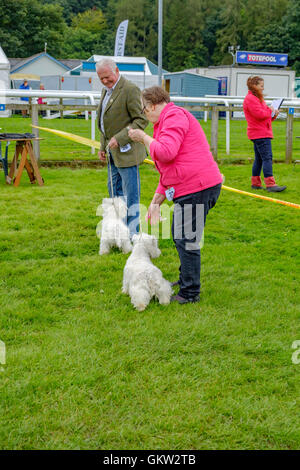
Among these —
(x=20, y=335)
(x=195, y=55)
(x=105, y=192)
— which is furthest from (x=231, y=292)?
(x=195, y=55)

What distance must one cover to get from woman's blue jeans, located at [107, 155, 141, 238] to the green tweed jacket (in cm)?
12

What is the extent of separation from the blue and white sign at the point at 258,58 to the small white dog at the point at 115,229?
37.0 meters

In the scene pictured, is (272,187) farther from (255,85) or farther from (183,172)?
(183,172)

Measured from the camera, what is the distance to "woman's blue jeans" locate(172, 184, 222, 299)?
3777mm

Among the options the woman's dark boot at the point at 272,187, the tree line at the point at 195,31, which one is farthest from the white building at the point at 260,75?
the woman's dark boot at the point at 272,187

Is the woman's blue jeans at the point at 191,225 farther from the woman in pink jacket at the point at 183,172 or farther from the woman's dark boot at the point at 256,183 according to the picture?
the woman's dark boot at the point at 256,183

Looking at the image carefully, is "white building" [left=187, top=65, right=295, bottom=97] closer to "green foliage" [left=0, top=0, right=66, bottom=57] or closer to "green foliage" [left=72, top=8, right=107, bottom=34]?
"green foliage" [left=0, top=0, right=66, bottom=57]

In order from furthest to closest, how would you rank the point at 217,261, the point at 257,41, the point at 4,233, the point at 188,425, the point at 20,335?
the point at 257,41, the point at 4,233, the point at 217,261, the point at 20,335, the point at 188,425

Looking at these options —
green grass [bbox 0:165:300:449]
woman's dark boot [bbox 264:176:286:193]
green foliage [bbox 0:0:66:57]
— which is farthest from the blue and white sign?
green grass [bbox 0:165:300:449]

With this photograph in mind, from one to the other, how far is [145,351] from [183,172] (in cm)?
136

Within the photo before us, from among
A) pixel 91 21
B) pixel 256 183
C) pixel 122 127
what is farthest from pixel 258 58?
pixel 91 21

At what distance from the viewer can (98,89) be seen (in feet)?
105

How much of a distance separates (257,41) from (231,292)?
6747 cm
